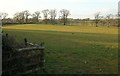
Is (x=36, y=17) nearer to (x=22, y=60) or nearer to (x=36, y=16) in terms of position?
(x=36, y=16)

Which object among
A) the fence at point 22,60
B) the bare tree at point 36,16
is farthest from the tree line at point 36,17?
the fence at point 22,60

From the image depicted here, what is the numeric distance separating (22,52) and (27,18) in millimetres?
145217

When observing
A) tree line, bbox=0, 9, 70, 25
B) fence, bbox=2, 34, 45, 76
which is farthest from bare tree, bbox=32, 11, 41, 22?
fence, bbox=2, 34, 45, 76

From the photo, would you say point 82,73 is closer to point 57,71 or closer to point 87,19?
point 57,71

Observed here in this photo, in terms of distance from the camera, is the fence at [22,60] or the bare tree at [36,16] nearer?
the fence at [22,60]

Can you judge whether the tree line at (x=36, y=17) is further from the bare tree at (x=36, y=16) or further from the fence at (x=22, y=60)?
the fence at (x=22, y=60)

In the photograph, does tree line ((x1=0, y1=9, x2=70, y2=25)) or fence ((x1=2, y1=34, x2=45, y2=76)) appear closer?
fence ((x1=2, y1=34, x2=45, y2=76))

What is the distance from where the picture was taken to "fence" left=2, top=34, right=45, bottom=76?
374 inches

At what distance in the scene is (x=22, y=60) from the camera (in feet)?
33.0

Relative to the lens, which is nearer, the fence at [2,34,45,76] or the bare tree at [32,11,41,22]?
the fence at [2,34,45,76]

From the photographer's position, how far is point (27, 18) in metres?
154

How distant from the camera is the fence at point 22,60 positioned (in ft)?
31.2

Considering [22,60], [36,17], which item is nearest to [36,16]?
[36,17]

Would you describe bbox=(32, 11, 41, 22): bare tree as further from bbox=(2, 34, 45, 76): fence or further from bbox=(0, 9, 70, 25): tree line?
bbox=(2, 34, 45, 76): fence
